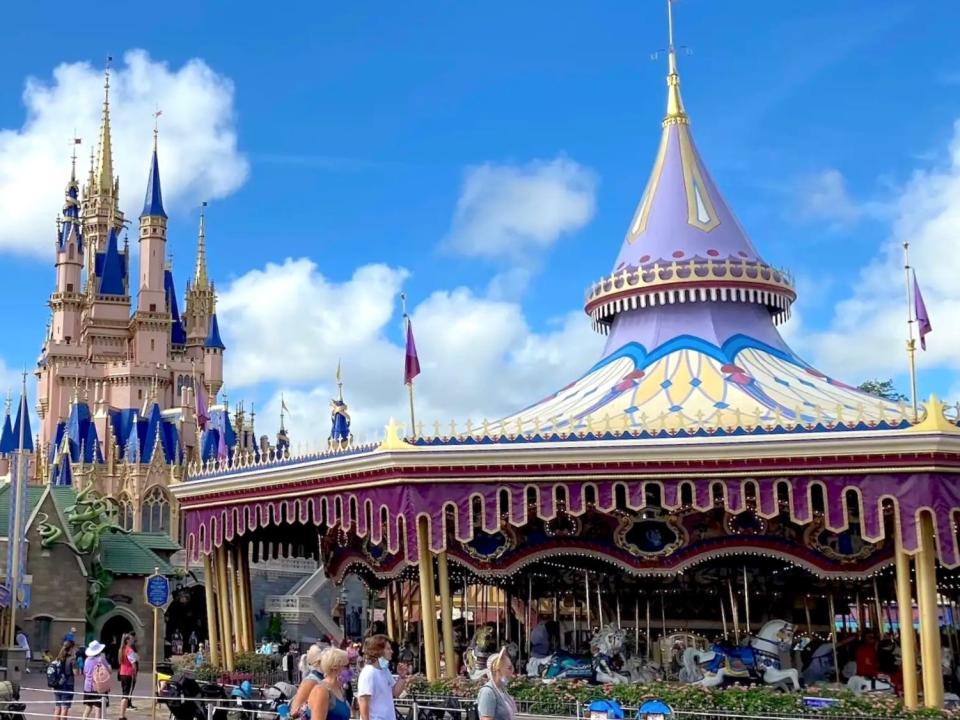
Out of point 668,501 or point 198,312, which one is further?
point 198,312

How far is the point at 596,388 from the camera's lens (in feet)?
73.9

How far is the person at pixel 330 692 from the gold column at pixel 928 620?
11381mm

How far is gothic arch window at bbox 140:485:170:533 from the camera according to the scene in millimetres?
72438

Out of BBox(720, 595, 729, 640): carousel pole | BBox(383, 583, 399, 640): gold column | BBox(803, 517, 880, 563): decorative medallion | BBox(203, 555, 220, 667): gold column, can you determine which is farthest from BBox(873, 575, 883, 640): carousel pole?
BBox(203, 555, 220, 667): gold column

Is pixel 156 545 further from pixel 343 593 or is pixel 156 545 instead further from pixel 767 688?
pixel 767 688

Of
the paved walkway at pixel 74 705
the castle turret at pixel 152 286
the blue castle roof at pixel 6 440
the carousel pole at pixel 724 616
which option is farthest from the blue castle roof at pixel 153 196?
the carousel pole at pixel 724 616

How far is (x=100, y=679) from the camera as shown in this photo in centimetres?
1727

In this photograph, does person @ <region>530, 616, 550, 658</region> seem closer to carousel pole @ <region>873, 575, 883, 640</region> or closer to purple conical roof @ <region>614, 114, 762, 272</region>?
carousel pole @ <region>873, 575, 883, 640</region>

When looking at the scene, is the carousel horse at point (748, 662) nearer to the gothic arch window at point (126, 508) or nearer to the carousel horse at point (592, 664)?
the carousel horse at point (592, 664)

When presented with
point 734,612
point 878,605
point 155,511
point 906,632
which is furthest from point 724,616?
point 155,511

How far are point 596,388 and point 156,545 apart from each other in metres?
29.2

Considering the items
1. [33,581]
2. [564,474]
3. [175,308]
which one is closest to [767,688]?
[564,474]

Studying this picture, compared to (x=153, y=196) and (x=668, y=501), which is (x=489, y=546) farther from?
(x=153, y=196)

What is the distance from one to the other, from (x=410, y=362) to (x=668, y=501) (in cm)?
596
